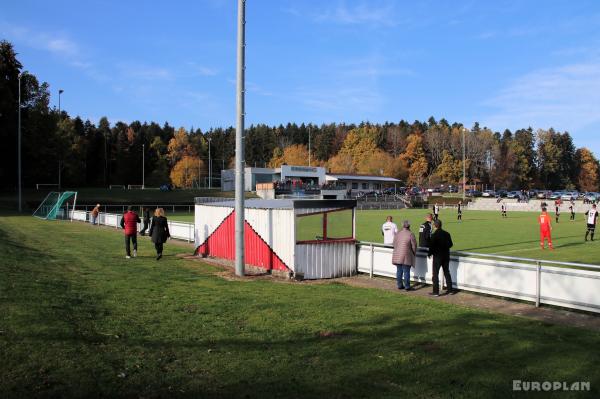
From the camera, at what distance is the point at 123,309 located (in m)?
8.41

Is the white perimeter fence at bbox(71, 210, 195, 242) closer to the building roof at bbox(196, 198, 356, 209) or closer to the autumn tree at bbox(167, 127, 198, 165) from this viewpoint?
the building roof at bbox(196, 198, 356, 209)

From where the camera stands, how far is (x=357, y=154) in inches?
4749

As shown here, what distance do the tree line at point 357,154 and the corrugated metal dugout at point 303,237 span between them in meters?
75.5

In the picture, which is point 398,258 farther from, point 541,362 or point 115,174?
point 115,174

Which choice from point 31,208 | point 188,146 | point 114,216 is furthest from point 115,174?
point 114,216

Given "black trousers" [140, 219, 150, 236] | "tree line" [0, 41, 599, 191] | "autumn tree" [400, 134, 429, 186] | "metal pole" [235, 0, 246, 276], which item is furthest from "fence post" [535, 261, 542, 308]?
"autumn tree" [400, 134, 429, 186]

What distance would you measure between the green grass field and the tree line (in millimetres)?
79555

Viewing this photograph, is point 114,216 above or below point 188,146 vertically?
below

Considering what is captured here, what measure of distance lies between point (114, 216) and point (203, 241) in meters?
16.4

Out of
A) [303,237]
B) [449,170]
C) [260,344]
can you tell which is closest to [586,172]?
[449,170]

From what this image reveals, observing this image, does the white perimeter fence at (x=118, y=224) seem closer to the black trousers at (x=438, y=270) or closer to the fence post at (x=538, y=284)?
the black trousers at (x=438, y=270)

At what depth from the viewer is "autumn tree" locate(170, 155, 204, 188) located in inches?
4156

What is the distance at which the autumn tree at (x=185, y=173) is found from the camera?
106 metres

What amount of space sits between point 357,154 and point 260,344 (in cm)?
11552
